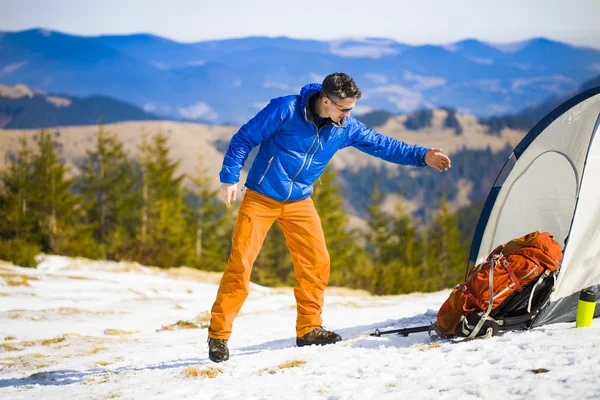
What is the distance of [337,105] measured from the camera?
4.68 meters

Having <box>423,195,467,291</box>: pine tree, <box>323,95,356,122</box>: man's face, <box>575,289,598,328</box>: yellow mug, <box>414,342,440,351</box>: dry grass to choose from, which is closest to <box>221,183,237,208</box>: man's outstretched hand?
<box>323,95,356,122</box>: man's face

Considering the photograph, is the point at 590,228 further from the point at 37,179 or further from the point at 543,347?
the point at 37,179

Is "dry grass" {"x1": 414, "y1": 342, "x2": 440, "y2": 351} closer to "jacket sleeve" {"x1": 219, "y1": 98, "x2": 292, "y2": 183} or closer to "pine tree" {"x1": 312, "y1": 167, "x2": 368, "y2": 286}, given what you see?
"jacket sleeve" {"x1": 219, "y1": 98, "x2": 292, "y2": 183}

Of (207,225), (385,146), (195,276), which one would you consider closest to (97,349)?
(385,146)

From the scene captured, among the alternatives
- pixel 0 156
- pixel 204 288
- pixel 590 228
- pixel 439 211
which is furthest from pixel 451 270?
pixel 0 156

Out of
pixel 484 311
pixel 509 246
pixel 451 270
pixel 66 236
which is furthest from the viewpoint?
pixel 451 270

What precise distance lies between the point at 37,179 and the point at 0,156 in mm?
97614

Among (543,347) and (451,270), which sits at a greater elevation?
(543,347)

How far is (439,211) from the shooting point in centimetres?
4972

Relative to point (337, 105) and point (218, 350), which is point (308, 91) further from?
point (218, 350)

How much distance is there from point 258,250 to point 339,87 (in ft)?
5.13

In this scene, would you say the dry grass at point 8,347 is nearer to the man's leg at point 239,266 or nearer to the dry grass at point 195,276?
the man's leg at point 239,266

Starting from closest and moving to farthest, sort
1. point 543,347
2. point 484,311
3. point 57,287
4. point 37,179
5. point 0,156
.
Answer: point 543,347
point 484,311
point 57,287
point 37,179
point 0,156

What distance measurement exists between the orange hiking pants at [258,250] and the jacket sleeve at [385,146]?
0.72 metres
